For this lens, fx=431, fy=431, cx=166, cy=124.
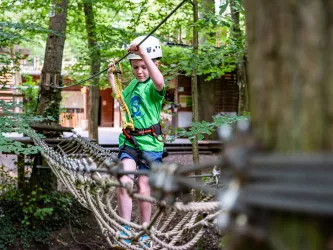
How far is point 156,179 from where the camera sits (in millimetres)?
677

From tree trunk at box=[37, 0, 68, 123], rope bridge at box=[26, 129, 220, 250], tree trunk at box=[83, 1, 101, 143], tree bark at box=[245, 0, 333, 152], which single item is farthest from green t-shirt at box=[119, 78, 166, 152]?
tree trunk at box=[83, 1, 101, 143]

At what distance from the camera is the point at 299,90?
19.2 inches

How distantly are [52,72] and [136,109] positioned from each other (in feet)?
7.68

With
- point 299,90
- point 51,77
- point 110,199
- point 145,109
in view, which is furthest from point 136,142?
point 51,77

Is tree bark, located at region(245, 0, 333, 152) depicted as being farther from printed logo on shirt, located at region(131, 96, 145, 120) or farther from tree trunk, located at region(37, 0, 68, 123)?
tree trunk, located at region(37, 0, 68, 123)

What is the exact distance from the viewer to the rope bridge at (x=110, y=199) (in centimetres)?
99

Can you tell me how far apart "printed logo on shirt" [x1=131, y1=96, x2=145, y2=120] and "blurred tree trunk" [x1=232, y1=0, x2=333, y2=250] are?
6.30ft

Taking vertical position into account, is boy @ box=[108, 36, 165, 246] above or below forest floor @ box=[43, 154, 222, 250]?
above

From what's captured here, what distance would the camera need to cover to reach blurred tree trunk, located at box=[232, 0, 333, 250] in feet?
1.56

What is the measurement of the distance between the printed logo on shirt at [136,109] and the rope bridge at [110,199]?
0.88ft

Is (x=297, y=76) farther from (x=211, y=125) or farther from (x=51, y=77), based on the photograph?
(x=51, y=77)

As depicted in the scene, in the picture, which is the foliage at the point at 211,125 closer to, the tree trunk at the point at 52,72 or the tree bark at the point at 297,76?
the tree trunk at the point at 52,72

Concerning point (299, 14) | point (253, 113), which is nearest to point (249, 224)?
point (253, 113)

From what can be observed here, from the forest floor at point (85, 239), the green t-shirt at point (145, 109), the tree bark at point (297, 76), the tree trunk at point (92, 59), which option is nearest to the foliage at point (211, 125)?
the green t-shirt at point (145, 109)
